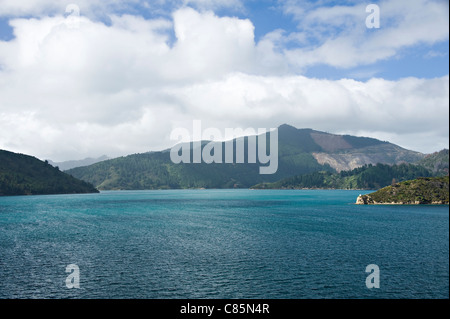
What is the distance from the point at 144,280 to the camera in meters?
66.4

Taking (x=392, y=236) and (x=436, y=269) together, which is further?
(x=392, y=236)
